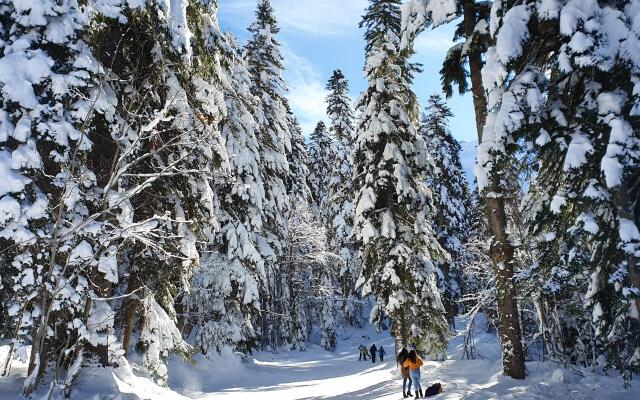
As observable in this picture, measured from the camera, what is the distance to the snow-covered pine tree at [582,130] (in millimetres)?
6238

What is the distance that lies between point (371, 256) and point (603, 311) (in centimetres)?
912

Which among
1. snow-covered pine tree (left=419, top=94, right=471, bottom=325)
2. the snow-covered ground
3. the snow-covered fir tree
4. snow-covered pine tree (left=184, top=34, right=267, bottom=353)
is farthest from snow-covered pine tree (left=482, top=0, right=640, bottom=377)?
snow-covered pine tree (left=419, top=94, right=471, bottom=325)

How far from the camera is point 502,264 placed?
10.2m

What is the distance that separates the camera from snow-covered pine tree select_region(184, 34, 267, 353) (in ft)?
57.7

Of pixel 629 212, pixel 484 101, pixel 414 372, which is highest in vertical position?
pixel 484 101

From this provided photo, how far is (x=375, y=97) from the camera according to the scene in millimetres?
16812

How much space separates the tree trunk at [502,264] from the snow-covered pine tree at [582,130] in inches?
54.6

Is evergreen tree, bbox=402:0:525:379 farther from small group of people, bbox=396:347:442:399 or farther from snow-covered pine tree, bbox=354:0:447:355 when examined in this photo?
snow-covered pine tree, bbox=354:0:447:355

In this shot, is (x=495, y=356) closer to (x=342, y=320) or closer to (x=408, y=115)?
(x=408, y=115)

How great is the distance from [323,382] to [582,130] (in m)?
15.3

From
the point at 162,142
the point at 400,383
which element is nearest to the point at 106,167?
the point at 162,142

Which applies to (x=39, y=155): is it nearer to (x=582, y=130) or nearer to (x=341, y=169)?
(x=582, y=130)

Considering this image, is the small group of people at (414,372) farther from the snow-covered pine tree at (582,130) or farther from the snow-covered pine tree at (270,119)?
the snow-covered pine tree at (270,119)

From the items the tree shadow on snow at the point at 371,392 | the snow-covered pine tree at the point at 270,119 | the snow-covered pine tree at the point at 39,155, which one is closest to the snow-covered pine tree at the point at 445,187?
the snow-covered pine tree at the point at 270,119
